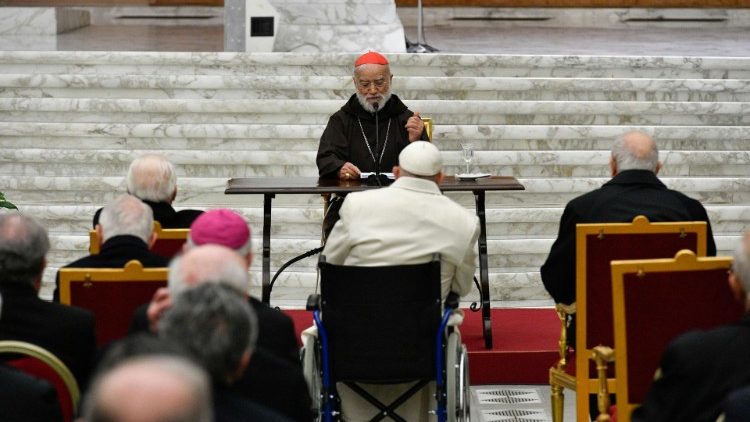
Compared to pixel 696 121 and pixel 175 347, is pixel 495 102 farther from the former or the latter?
pixel 175 347

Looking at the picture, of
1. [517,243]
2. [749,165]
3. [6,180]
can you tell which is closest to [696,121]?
[749,165]

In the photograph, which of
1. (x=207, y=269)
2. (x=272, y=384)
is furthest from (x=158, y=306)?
(x=272, y=384)

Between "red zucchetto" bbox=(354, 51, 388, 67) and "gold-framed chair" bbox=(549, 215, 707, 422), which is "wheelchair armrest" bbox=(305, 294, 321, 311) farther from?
"red zucchetto" bbox=(354, 51, 388, 67)

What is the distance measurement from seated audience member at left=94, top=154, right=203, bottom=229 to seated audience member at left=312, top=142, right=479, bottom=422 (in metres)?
0.68

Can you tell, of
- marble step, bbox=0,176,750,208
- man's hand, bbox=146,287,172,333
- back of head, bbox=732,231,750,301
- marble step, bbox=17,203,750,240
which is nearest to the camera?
man's hand, bbox=146,287,172,333

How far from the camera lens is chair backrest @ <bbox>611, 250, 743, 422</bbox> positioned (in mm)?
3988

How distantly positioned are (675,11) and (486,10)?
2117mm

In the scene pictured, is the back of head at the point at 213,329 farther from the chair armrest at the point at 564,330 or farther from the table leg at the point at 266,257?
the table leg at the point at 266,257

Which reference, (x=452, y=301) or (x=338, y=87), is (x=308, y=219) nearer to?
(x=338, y=87)

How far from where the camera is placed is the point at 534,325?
6.82m

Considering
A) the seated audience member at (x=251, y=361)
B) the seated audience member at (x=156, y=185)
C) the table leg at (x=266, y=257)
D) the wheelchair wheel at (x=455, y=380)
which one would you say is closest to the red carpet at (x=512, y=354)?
the table leg at (x=266, y=257)

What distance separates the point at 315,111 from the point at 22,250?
5821 mm

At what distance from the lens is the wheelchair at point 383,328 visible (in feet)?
14.4

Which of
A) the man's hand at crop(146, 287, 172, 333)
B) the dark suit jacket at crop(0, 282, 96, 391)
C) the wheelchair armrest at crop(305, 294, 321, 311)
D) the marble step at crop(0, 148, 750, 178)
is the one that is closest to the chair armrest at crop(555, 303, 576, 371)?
the wheelchair armrest at crop(305, 294, 321, 311)
